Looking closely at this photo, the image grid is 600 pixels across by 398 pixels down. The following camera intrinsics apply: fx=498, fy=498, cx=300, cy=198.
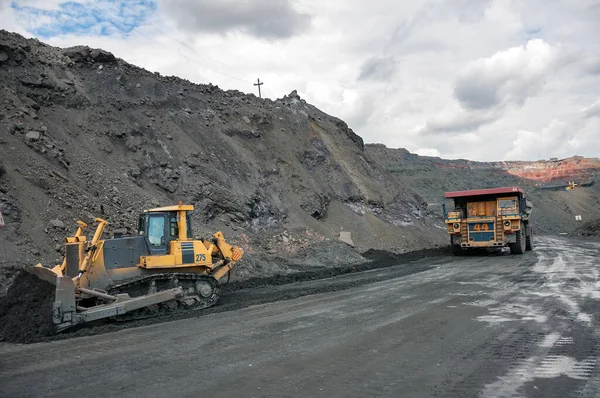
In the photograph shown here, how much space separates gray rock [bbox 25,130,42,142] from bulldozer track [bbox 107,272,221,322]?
990 cm

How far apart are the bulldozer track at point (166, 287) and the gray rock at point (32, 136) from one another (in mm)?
9899

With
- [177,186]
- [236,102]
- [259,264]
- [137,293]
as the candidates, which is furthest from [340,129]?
[137,293]

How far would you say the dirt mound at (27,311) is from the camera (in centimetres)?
852

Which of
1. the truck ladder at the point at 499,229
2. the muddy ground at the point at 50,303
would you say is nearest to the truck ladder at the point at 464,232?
the truck ladder at the point at 499,229

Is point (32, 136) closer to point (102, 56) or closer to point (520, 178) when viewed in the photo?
point (102, 56)

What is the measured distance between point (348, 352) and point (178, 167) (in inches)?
667

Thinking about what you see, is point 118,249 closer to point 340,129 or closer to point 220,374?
point 220,374

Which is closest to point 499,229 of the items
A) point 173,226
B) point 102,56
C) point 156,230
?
point 173,226

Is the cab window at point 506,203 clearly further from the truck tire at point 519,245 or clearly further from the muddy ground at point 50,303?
the muddy ground at point 50,303

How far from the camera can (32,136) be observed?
1766 centimetres

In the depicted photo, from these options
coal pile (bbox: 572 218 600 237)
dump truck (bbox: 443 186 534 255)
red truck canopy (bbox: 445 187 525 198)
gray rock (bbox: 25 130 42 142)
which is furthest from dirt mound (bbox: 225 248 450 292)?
coal pile (bbox: 572 218 600 237)

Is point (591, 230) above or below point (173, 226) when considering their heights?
below

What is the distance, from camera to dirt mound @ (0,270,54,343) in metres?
8.52

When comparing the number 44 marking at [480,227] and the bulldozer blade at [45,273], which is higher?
the number 44 marking at [480,227]
